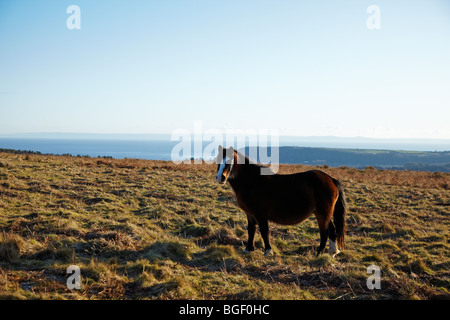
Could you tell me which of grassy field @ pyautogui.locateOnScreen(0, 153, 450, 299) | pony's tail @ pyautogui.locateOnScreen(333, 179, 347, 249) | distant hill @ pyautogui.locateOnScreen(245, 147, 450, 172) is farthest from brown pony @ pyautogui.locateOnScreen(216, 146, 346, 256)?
distant hill @ pyautogui.locateOnScreen(245, 147, 450, 172)

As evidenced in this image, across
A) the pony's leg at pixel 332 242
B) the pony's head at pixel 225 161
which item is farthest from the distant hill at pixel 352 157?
the pony's head at pixel 225 161

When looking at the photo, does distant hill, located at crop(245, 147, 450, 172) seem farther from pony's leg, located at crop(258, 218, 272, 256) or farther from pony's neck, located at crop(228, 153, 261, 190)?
pony's leg, located at crop(258, 218, 272, 256)

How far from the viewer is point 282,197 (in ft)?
22.7

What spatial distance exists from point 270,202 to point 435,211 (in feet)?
37.9

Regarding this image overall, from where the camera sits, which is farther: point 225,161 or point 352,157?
point 352,157

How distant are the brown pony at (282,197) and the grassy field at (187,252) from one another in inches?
27.6

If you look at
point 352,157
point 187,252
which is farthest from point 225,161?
point 352,157

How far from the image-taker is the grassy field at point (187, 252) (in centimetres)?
496

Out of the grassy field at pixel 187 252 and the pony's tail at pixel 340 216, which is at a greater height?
the pony's tail at pixel 340 216

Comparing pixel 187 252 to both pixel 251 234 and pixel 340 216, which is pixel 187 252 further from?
pixel 340 216

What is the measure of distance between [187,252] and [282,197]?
2.64 meters

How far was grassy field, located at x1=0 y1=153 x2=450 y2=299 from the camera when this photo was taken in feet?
16.3

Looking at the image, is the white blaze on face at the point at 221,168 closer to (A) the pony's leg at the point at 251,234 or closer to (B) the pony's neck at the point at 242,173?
(B) the pony's neck at the point at 242,173
